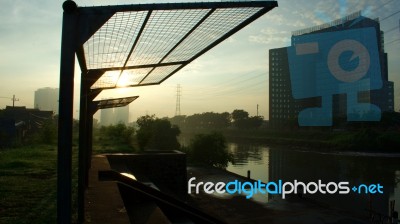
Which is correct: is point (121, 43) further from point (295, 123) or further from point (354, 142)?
point (295, 123)

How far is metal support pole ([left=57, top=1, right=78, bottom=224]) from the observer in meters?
3.26

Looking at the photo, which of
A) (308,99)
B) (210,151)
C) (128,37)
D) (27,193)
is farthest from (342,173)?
(308,99)

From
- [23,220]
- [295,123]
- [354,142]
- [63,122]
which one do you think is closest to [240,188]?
[23,220]

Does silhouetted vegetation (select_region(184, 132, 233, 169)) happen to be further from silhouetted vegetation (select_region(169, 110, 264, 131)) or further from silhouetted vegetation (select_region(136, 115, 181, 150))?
silhouetted vegetation (select_region(169, 110, 264, 131))

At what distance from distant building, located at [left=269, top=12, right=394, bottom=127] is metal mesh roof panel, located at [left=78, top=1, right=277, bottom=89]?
87.7m

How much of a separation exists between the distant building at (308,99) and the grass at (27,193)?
276 ft

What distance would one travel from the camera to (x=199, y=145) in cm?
3875

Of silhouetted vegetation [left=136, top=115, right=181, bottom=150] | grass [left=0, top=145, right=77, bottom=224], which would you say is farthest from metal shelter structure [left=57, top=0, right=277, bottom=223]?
silhouetted vegetation [left=136, top=115, right=181, bottom=150]

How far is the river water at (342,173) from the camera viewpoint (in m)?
25.2

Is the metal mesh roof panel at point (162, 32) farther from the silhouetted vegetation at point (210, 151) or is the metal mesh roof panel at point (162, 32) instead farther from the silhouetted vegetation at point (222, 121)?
the silhouetted vegetation at point (222, 121)

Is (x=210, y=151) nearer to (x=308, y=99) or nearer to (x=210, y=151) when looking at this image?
(x=210, y=151)

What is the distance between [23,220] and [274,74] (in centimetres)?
12233

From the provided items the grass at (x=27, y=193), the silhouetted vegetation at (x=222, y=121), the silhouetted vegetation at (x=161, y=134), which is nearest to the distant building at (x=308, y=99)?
the silhouetted vegetation at (x=222, y=121)

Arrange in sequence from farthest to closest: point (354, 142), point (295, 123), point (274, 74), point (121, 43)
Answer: point (274, 74), point (295, 123), point (354, 142), point (121, 43)
